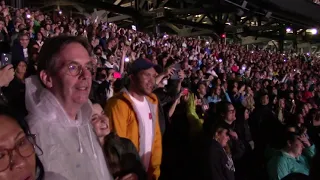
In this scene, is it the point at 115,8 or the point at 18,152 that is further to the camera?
the point at 115,8

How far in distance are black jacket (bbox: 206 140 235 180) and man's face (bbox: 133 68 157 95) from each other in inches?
47.9

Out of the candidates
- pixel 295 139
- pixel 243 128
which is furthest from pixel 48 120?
pixel 243 128

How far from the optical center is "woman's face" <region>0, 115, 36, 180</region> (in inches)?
37.0

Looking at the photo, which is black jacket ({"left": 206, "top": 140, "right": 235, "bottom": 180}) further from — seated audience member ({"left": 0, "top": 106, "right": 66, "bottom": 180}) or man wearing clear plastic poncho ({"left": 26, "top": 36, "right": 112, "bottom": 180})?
seated audience member ({"left": 0, "top": 106, "right": 66, "bottom": 180})

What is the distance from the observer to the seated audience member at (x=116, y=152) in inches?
74.5

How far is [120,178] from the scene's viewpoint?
1.83m

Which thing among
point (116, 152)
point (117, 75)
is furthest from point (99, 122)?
point (117, 75)

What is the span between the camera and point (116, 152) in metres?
1.99

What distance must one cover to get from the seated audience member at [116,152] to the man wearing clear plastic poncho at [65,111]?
0.25 meters

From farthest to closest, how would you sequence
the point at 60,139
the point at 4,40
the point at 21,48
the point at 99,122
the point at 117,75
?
the point at 4,40, the point at 21,48, the point at 117,75, the point at 99,122, the point at 60,139

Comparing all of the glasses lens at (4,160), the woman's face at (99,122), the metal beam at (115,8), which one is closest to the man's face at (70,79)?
A: the woman's face at (99,122)

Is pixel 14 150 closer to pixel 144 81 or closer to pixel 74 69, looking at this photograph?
pixel 74 69

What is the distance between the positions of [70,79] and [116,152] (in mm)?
600

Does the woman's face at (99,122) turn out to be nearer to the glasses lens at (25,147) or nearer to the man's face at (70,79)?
the man's face at (70,79)
